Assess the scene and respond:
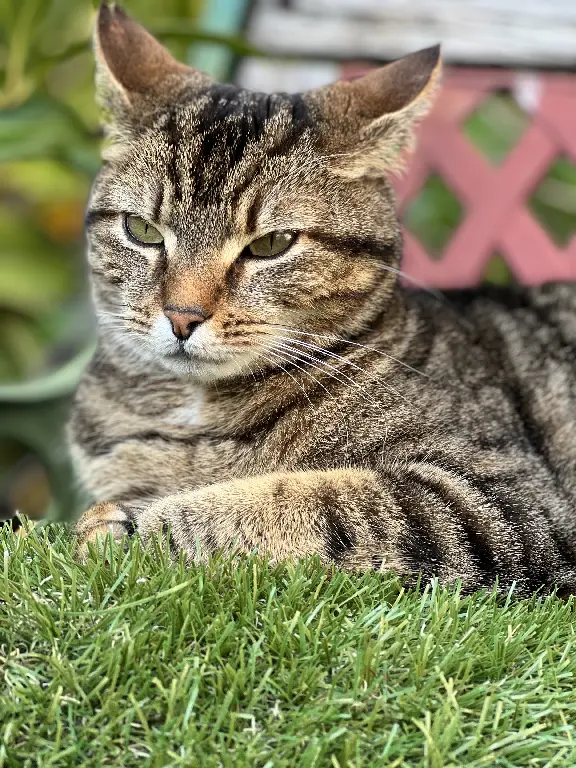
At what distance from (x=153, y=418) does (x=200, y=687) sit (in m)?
0.76

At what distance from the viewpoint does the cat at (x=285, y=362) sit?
1440mm

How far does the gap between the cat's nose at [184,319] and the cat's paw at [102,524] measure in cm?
34

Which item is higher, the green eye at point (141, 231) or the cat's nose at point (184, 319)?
the green eye at point (141, 231)

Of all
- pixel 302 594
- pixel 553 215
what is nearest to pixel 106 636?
pixel 302 594

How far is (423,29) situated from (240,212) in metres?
1.63

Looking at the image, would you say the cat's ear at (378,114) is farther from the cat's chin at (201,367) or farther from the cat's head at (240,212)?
the cat's chin at (201,367)

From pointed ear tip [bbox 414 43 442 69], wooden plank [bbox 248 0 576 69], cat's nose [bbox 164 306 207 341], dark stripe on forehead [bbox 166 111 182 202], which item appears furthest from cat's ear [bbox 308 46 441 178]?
wooden plank [bbox 248 0 576 69]

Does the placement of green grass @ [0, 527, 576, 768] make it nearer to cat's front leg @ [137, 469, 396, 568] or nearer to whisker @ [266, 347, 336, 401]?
cat's front leg @ [137, 469, 396, 568]

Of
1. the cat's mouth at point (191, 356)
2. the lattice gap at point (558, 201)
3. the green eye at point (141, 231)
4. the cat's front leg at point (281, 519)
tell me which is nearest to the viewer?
the cat's front leg at point (281, 519)

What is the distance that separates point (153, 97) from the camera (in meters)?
1.74

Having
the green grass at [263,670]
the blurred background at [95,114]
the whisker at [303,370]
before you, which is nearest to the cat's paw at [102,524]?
the green grass at [263,670]

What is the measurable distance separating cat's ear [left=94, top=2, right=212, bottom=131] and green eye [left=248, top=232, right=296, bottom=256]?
38cm

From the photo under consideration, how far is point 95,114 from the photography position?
3.44m

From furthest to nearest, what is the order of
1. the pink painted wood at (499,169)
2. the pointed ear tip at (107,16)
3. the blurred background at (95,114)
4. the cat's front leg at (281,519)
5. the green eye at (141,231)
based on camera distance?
the pink painted wood at (499,169), the blurred background at (95,114), the pointed ear tip at (107,16), the green eye at (141,231), the cat's front leg at (281,519)
